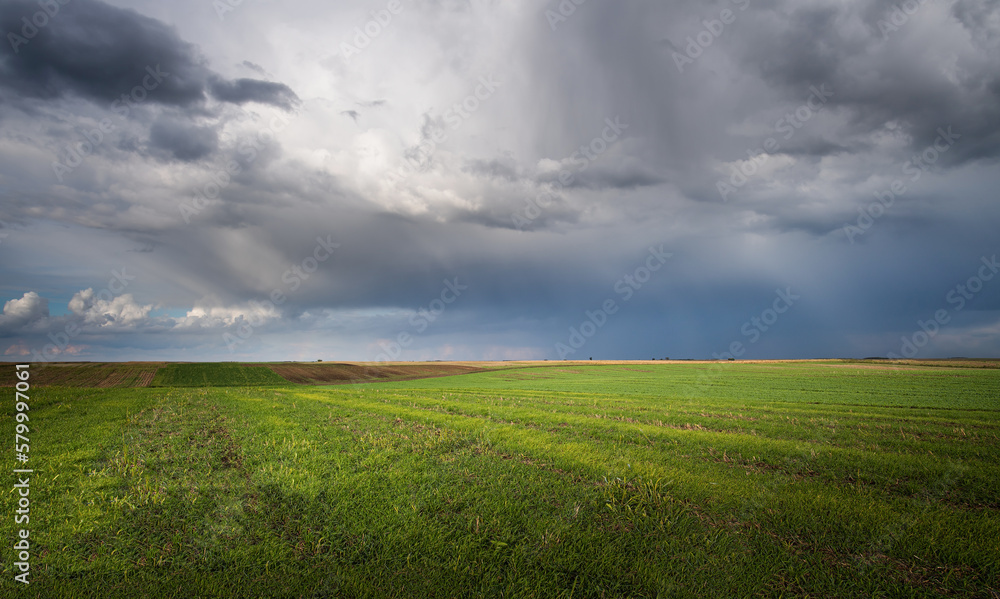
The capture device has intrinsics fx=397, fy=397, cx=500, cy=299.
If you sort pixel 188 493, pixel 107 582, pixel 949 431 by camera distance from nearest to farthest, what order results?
pixel 107 582 → pixel 188 493 → pixel 949 431

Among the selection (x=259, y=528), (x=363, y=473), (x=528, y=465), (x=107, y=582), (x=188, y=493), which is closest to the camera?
(x=107, y=582)

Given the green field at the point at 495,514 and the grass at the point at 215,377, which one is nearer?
the green field at the point at 495,514

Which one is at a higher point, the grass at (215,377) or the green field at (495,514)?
the green field at (495,514)

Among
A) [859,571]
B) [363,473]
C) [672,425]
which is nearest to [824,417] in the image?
[672,425]

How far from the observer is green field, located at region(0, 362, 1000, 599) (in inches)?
265

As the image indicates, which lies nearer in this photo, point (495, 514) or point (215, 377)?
point (495, 514)

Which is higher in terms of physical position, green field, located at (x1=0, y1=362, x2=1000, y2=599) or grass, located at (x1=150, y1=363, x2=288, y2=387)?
green field, located at (x1=0, y1=362, x2=1000, y2=599)

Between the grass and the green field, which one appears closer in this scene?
the green field

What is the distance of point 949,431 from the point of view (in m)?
18.9

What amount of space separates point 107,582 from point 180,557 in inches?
37.1

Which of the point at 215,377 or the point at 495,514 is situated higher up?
the point at 495,514

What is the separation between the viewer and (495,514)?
8.77 metres

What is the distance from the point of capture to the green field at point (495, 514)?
6.74 meters

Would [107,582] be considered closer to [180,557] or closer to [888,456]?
[180,557]
